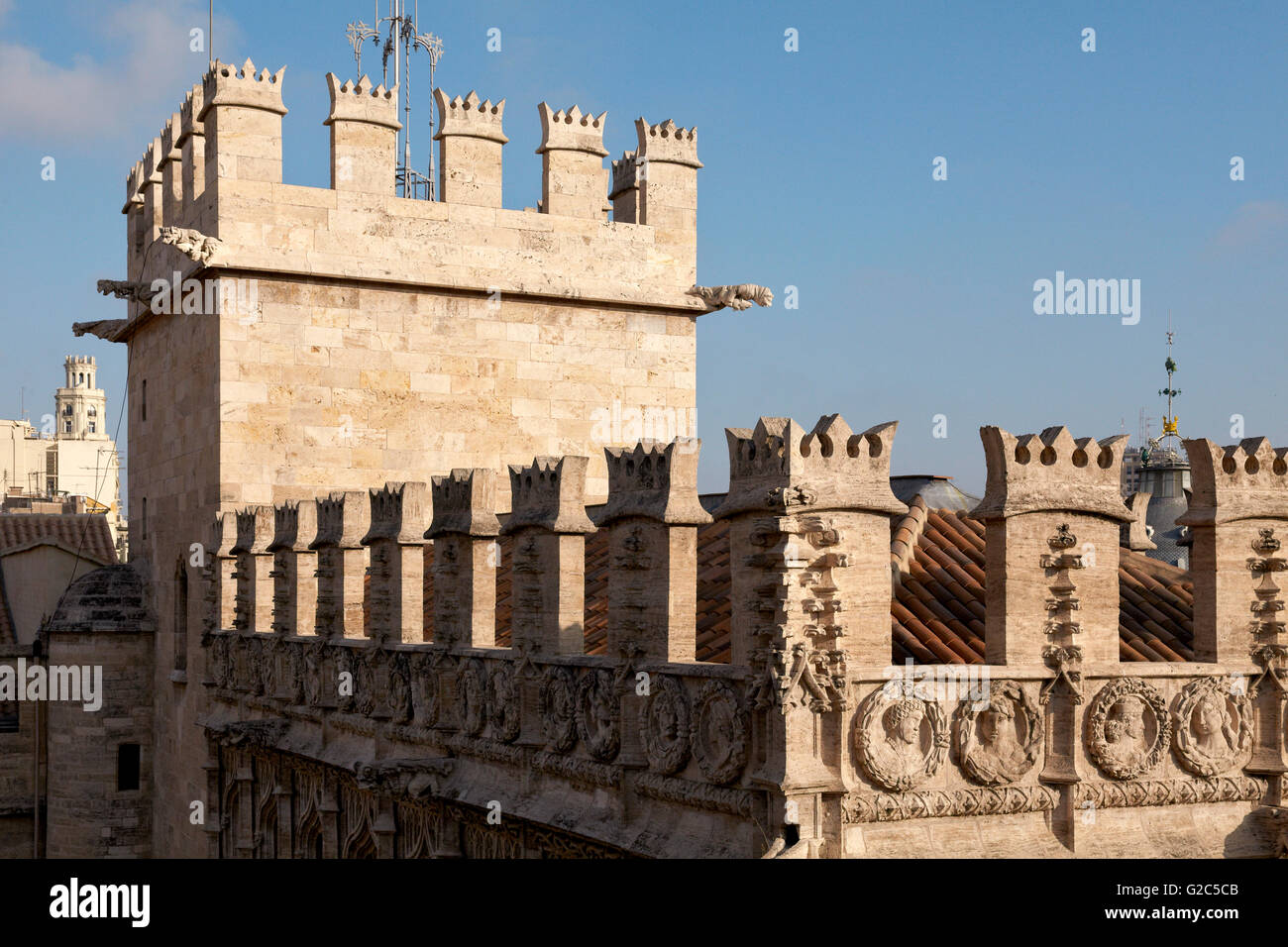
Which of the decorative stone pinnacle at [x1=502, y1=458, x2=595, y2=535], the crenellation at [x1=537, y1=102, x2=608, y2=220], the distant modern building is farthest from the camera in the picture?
the distant modern building

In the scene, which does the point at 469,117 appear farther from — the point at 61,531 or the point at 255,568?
the point at 61,531

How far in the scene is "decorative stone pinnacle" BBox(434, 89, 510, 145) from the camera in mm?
21688

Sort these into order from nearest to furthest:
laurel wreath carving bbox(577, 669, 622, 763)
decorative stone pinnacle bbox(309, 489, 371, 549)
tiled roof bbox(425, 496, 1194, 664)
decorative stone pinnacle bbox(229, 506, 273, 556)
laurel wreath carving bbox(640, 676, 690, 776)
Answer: laurel wreath carving bbox(640, 676, 690, 776), laurel wreath carving bbox(577, 669, 622, 763), tiled roof bbox(425, 496, 1194, 664), decorative stone pinnacle bbox(309, 489, 371, 549), decorative stone pinnacle bbox(229, 506, 273, 556)

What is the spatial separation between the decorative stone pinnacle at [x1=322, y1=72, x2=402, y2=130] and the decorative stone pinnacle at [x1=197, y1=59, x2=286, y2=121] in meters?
0.87

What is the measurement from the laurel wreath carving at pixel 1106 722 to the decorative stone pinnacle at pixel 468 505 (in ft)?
18.3

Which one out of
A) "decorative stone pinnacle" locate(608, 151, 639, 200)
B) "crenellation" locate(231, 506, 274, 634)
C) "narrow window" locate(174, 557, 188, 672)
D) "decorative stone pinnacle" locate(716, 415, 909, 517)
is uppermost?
"decorative stone pinnacle" locate(608, 151, 639, 200)

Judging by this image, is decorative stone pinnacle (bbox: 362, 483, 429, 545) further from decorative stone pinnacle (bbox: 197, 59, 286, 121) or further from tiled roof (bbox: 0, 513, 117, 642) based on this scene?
tiled roof (bbox: 0, 513, 117, 642)

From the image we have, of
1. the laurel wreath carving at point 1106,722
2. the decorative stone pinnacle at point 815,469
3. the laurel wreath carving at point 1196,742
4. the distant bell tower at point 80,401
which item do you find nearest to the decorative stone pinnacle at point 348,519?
the decorative stone pinnacle at point 815,469

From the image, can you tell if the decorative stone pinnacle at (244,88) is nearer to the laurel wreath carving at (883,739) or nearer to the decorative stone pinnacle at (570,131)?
the decorative stone pinnacle at (570,131)

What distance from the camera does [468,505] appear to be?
14367 millimetres

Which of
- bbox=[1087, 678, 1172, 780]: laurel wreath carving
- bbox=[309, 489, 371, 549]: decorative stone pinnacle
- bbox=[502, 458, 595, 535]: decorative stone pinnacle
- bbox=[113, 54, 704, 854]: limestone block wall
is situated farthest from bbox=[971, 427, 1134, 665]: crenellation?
bbox=[113, 54, 704, 854]: limestone block wall

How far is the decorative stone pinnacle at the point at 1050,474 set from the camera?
10.9 meters
